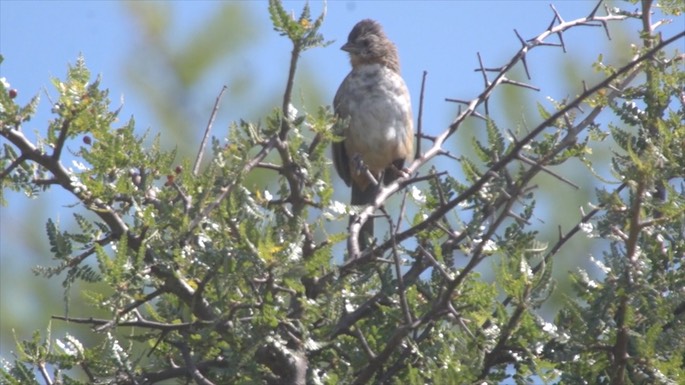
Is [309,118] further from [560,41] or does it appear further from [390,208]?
[390,208]

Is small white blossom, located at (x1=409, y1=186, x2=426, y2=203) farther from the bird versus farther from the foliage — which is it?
the bird

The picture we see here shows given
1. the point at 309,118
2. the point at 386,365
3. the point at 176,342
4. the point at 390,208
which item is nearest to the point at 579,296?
the point at 386,365

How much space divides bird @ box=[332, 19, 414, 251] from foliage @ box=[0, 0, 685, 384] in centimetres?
298

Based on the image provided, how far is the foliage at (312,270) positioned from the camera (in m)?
3.05

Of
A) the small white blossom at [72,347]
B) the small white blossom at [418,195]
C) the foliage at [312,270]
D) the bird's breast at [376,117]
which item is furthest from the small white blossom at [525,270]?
the bird's breast at [376,117]

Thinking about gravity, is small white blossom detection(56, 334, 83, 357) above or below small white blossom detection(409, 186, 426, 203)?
below

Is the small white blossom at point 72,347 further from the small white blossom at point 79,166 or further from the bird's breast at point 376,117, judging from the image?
the bird's breast at point 376,117

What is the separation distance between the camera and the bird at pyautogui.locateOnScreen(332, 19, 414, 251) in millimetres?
6617

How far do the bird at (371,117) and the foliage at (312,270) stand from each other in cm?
298

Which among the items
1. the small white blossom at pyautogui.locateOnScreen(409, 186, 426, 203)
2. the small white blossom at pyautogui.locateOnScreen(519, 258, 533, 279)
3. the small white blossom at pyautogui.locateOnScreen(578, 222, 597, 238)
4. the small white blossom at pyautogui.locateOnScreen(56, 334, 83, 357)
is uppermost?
the small white blossom at pyautogui.locateOnScreen(409, 186, 426, 203)

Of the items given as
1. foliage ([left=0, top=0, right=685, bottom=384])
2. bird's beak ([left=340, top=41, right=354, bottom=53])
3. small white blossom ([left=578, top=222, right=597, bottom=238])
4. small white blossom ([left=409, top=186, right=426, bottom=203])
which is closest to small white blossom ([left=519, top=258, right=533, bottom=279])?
foliage ([left=0, top=0, right=685, bottom=384])

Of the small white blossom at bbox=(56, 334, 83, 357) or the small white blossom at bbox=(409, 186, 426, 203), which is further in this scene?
the small white blossom at bbox=(409, 186, 426, 203)

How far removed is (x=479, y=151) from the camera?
344 centimetres

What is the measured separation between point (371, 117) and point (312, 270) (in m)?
3.55
